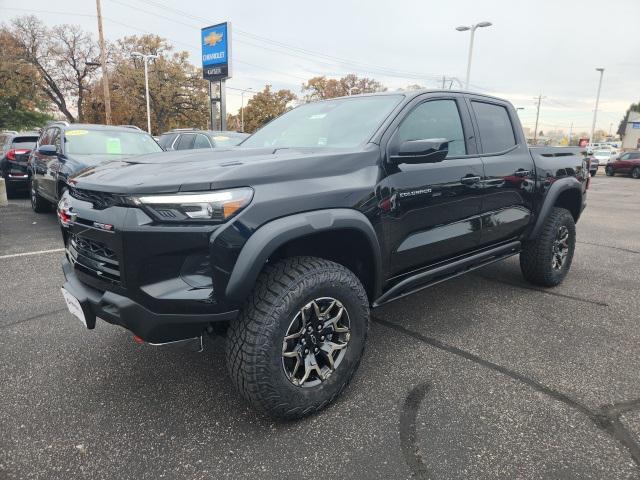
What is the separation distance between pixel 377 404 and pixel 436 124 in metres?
1.92

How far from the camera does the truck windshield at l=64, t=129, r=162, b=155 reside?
695cm

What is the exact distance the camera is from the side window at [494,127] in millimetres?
3613

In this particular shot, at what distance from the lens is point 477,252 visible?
356cm

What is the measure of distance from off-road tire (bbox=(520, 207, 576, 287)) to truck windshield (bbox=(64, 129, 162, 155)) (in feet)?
18.1

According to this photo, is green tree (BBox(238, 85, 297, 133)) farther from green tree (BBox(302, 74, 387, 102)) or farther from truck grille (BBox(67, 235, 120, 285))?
truck grille (BBox(67, 235, 120, 285))

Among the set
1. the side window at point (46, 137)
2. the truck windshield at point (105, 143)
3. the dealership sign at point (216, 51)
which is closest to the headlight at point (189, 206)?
the truck windshield at point (105, 143)

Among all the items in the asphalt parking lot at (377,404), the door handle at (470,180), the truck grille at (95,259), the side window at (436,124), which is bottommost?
the asphalt parking lot at (377,404)

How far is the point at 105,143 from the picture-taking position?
717 cm

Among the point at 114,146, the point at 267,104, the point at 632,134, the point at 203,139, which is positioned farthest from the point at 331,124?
the point at 632,134

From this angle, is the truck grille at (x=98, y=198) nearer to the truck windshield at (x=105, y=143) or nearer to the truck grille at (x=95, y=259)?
the truck grille at (x=95, y=259)

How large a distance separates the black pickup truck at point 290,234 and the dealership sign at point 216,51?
1725 cm

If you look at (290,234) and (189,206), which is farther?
(290,234)

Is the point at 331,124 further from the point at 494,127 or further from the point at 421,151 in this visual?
the point at 494,127

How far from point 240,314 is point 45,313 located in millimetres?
2463
